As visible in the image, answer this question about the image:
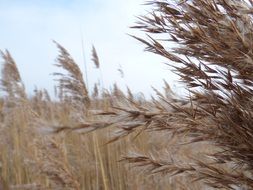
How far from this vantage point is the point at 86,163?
3.52m

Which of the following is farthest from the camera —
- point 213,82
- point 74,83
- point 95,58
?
point 95,58

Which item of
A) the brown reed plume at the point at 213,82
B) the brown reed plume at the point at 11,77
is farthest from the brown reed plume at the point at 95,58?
the brown reed plume at the point at 213,82

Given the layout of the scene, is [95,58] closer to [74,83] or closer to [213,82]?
[74,83]

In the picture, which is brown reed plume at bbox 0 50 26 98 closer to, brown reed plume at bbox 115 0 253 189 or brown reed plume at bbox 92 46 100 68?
brown reed plume at bbox 92 46 100 68

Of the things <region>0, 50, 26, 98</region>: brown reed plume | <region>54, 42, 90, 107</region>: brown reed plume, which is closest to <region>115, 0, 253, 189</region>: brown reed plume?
<region>54, 42, 90, 107</region>: brown reed plume

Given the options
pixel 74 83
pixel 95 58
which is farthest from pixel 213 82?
pixel 95 58

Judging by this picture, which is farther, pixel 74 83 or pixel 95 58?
pixel 95 58

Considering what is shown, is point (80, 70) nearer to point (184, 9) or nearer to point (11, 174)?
point (11, 174)

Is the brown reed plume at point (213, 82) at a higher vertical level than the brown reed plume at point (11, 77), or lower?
lower

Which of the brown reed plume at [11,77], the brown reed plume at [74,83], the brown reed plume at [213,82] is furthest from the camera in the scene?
the brown reed plume at [11,77]

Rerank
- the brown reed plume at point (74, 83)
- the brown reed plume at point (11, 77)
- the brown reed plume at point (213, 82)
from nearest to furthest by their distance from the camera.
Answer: the brown reed plume at point (213, 82) → the brown reed plume at point (74, 83) → the brown reed plume at point (11, 77)

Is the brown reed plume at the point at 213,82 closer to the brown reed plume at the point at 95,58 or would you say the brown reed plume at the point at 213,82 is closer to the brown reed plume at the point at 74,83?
the brown reed plume at the point at 74,83

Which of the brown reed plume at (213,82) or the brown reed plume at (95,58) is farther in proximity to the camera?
the brown reed plume at (95,58)

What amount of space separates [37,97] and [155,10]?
7.04 m
